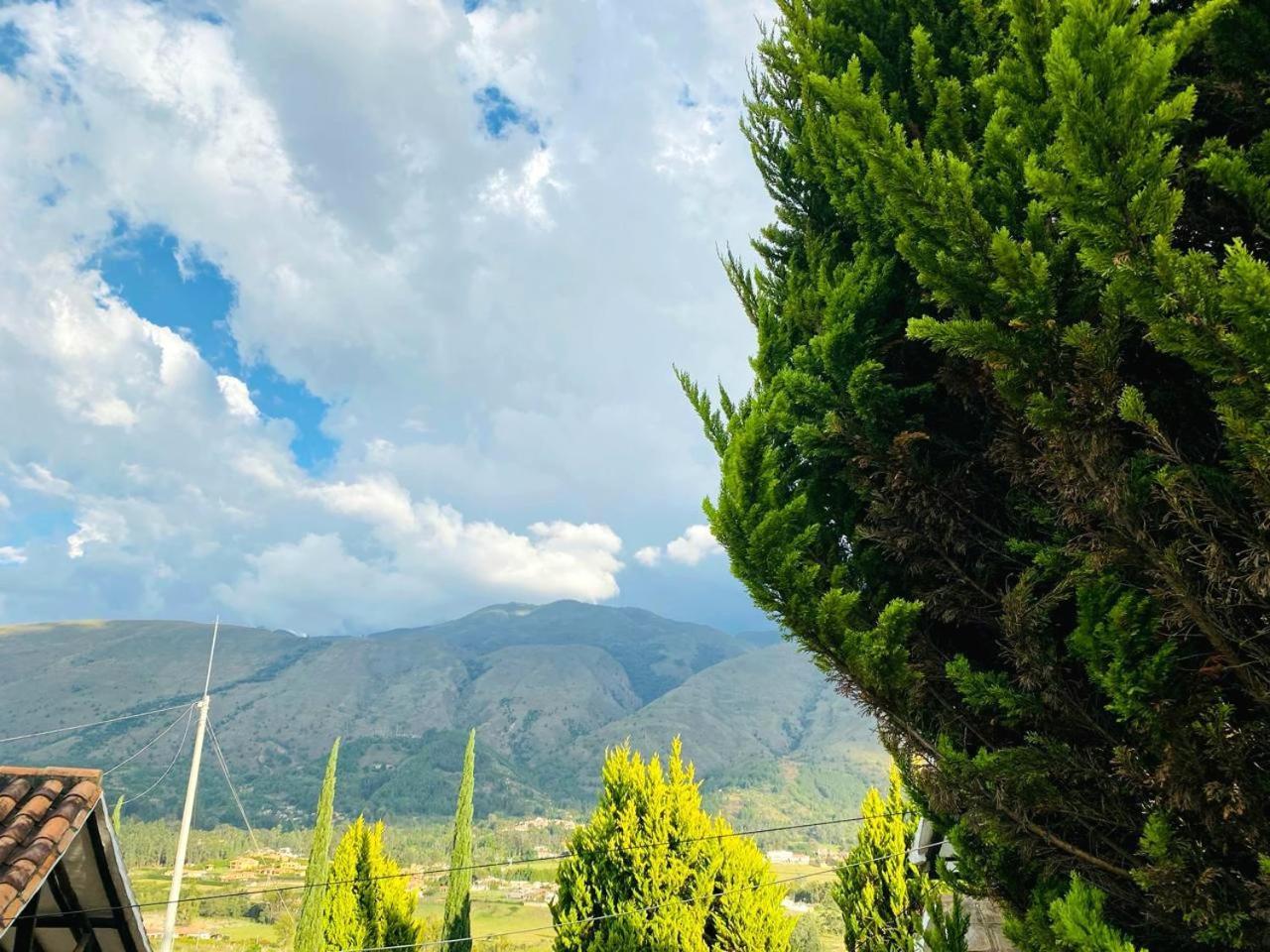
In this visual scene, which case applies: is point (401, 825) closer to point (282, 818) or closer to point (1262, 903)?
point (282, 818)

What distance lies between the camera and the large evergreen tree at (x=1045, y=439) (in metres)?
2.19

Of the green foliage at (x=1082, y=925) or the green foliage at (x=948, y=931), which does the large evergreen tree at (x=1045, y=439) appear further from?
the green foliage at (x=948, y=931)

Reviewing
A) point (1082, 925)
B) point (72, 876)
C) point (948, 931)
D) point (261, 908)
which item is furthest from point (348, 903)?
point (261, 908)

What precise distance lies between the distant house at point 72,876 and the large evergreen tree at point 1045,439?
5.82m

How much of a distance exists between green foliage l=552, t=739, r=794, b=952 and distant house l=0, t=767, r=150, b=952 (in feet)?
23.9

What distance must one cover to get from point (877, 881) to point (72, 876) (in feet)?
39.6

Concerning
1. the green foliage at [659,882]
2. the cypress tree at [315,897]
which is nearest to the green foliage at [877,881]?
the green foliage at [659,882]

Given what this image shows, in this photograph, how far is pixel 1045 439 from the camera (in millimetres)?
2820

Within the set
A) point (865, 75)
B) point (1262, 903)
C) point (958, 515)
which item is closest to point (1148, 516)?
point (958, 515)

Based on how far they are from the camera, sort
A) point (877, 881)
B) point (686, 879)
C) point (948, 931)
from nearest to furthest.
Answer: point (948, 931) → point (686, 879) → point (877, 881)

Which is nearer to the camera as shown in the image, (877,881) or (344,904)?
(877,881)

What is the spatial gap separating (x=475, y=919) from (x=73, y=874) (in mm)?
101595

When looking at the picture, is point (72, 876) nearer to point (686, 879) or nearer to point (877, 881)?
point (686, 879)

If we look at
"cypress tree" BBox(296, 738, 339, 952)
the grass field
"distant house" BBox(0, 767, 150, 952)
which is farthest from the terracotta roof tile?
the grass field
